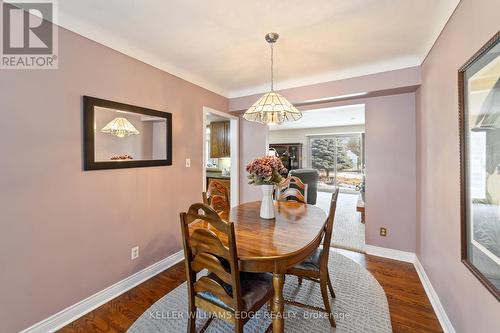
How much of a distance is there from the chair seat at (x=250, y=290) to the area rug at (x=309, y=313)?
20.3 inches

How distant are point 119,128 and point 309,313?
237 cm

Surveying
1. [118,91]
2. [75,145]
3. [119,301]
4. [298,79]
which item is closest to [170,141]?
[118,91]

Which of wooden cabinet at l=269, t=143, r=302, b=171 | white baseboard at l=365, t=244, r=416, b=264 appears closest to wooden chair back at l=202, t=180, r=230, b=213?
white baseboard at l=365, t=244, r=416, b=264

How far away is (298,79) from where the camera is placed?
124 inches

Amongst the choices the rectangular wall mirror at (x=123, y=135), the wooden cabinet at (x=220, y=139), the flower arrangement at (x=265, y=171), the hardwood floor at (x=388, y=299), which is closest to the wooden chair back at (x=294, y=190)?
the flower arrangement at (x=265, y=171)

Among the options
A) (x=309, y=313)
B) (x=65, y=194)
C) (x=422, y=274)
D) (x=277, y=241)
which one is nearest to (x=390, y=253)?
(x=422, y=274)

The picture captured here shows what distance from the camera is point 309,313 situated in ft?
6.11

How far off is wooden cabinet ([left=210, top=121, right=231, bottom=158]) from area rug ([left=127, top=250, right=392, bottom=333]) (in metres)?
2.99

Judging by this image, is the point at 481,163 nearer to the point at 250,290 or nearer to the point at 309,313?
the point at 250,290

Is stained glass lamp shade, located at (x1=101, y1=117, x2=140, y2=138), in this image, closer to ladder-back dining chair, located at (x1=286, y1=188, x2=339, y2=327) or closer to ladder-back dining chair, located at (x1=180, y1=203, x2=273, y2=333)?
ladder-back dining chair, located at (x1=180, y1=203, x2=273, y2=333)

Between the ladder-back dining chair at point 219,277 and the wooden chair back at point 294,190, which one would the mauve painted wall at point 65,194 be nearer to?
the ladder-back dining chair at point 219,277

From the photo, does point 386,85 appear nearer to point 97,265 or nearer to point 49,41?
point 49,41

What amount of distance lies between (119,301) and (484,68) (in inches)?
122

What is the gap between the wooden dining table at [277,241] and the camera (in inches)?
49.0
